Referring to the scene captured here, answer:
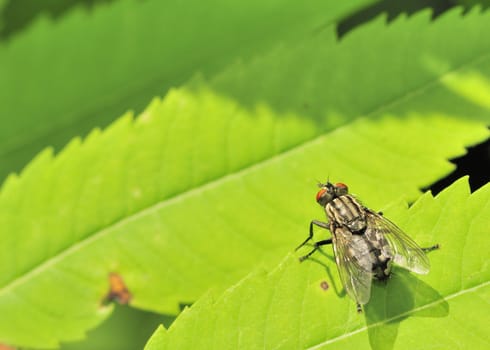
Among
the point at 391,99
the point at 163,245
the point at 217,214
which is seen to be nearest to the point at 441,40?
the point at 391,99

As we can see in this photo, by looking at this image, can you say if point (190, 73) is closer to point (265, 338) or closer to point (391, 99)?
point (391, 99)

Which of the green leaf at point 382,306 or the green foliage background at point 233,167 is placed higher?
the green foliage background at point 233,167

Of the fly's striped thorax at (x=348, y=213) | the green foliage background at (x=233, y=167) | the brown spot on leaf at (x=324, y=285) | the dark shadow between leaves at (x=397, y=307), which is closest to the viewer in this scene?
the dark shadow between leaves at (x=397, y=307)

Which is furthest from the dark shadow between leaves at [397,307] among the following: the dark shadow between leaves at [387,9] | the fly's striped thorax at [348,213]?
the dark shadow between leaves at [387,9]

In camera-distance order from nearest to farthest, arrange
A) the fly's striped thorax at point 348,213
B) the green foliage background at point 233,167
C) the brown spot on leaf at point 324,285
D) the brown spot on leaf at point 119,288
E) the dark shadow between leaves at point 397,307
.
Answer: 1. the dark shadow between leaves at point 397,307
2. the brown spot on leaf at point 324,285
3. the green foliage background at point 233,167
4. the brown spot on leaf at point 119,288
5. the fly's striped thorax at point 348,213

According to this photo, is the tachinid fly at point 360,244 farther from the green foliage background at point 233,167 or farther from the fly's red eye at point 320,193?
the green foliage background at point 233,167

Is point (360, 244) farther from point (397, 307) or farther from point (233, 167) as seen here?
point (397, 307)

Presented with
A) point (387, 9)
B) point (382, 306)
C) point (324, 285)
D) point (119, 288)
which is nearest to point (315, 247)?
point (324, 285)

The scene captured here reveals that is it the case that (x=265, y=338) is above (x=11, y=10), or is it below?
below
